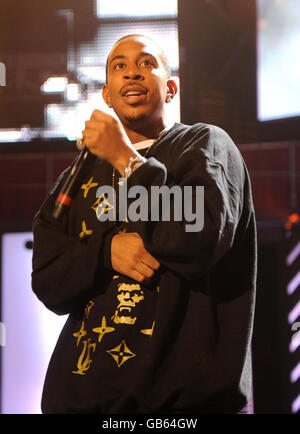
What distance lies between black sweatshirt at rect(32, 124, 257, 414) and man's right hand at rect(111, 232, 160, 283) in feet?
0.08

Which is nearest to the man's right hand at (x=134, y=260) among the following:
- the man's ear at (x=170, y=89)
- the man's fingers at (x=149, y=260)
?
the man's fingers at (x=149, y=260)

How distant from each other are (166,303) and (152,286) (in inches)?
2.3

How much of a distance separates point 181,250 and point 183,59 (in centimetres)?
122

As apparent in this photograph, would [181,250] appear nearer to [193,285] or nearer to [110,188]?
[193,285]

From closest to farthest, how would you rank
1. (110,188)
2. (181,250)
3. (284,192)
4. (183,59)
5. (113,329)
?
(181,250) → (113,329) → (110,188) → (183,59) → (284,192)

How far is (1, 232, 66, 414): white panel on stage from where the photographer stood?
8.82 feet

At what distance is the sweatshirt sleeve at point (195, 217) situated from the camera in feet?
3.50

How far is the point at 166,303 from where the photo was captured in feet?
3.71

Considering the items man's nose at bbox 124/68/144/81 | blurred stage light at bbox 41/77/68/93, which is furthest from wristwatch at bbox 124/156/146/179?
blurred stage light at bbox 41/77/68/93

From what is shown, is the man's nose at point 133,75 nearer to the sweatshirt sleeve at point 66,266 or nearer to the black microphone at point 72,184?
the black microphone at point 72,184

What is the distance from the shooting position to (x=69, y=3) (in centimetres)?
220

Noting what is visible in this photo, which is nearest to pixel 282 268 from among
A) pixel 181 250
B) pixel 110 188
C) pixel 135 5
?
pixel 135 5

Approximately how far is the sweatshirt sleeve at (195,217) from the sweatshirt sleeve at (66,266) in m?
0.10

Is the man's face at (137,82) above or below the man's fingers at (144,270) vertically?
above
